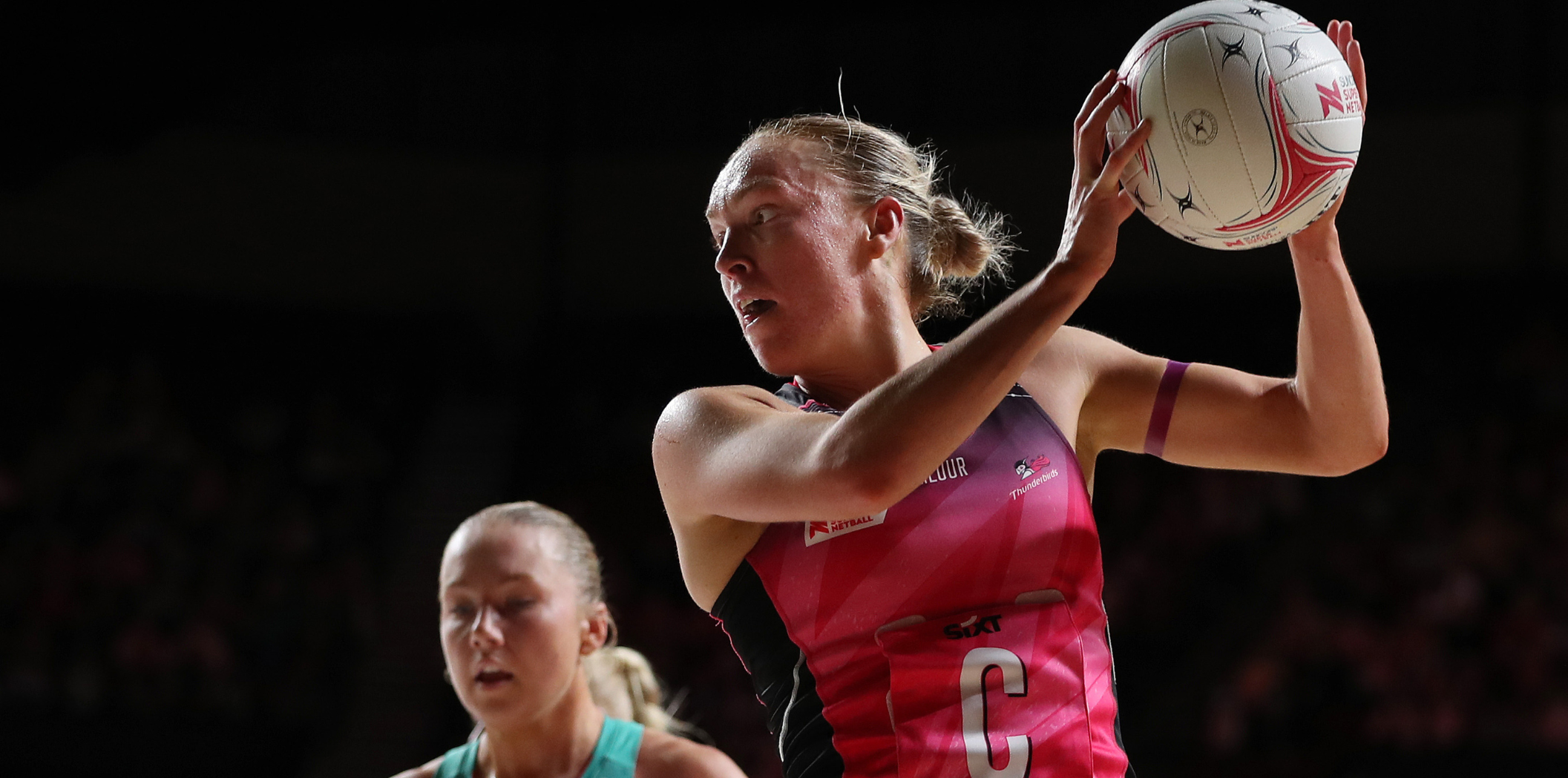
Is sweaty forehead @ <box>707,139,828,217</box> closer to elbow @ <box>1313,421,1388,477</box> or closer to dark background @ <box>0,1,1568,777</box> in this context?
elbow @ <box>1313,421,1388,477</box>

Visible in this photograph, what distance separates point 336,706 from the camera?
10234 mm

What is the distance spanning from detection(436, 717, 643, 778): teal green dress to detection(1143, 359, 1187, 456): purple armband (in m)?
1.45

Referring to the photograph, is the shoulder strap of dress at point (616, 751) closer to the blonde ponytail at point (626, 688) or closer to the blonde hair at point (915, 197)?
the blonde ponytail at point (626, 688)

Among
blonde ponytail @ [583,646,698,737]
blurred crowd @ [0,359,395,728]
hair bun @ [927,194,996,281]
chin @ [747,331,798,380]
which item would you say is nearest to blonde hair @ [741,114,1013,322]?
hair bun @ [927,194,996,281]

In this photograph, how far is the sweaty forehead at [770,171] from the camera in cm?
220

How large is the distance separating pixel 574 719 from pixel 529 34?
38.9 feet

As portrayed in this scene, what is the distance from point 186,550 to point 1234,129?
10.6 meters

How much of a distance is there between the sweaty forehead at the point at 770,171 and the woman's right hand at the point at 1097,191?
0.46 m

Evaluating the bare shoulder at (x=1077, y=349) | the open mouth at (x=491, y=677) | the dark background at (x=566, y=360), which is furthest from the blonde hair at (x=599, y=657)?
the dark background at (x=566, y=360)

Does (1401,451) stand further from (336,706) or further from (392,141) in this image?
(392,141)

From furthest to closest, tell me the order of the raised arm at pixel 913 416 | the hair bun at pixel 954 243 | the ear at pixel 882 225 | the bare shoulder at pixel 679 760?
the bare shoulder at pixel 679 760 < the hair bun at pixel 954 243 < the ear at pixel 882 225 < the raised arm at pixel 913 416

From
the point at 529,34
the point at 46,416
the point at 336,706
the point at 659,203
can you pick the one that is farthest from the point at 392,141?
the point at 336,706

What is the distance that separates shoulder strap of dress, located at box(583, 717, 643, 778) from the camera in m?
3.12

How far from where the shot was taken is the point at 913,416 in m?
1.73
